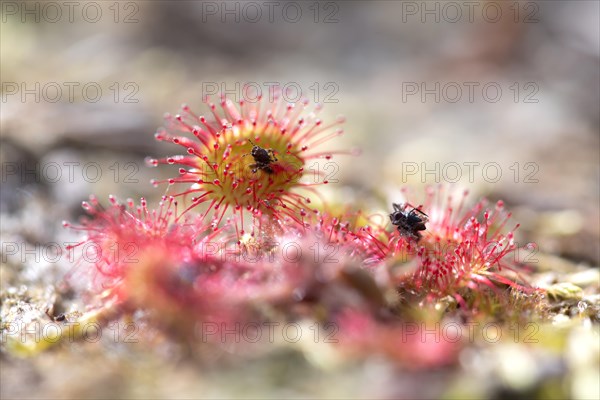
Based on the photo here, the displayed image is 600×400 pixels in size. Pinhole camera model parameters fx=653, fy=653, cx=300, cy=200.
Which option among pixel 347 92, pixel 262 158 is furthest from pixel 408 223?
pixel 347 92

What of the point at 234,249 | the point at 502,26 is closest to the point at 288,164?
the point at 234,249

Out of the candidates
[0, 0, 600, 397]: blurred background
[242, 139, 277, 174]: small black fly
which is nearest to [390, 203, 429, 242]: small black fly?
[242, 139, 277, 174]: small black fly

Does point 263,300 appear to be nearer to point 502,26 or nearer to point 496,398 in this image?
point 496,398

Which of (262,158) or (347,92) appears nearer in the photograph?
(262,158)

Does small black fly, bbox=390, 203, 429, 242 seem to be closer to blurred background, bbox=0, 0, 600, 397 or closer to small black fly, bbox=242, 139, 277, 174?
small black fly, bbox=242, 139, 277, 174

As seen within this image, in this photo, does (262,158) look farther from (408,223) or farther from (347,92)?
(347,92)

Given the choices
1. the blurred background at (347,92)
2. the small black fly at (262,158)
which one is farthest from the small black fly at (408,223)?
the blurred background at (347,92)
